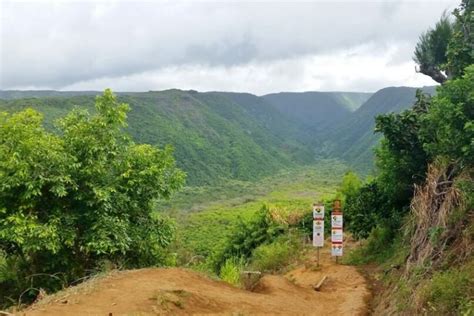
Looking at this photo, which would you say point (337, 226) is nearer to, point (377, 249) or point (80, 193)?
point (377, 249)

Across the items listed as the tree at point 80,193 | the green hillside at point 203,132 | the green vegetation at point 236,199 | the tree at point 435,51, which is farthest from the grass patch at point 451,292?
the green hillside at point 203,132

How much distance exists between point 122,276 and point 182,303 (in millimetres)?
1549

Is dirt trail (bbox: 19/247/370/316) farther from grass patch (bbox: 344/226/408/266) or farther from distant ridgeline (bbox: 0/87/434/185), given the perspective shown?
distant ridgeline (bbox: 0/87/434/185)

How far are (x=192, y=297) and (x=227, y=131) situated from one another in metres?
124

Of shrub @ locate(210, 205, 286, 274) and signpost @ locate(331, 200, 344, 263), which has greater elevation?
signpost @ locate(331, 200, 344, 263)

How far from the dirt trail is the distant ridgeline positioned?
6607cm

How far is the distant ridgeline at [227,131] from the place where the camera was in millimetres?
100500

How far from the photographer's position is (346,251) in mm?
15508

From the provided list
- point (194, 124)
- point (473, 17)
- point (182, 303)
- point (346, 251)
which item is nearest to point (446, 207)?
point (182, 303)

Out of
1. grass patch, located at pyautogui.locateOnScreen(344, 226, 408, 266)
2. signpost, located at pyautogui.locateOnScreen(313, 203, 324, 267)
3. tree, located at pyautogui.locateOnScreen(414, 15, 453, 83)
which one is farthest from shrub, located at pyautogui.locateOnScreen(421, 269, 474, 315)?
tree, located at pyautogui.locateOnScreen(414, 15, 453, 83)

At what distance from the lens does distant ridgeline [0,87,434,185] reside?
100500mm

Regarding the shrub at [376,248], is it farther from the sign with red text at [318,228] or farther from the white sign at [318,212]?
the white sign at [318,212]

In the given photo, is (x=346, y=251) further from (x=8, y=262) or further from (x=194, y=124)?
(x=194, y=124)

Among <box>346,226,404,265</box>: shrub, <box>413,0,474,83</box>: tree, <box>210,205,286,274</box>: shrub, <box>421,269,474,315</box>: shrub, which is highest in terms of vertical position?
<box>413,0,474,83</box>: tree
